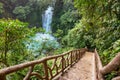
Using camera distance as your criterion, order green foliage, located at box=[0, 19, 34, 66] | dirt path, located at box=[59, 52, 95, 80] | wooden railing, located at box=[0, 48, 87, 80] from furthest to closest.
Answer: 1. dirt path, located at box=[59, 52, 95, 80]
2. green foliage, located at box=[0, 19, 34, 66]
3. wooden railing, located at box=[0, 48, 87, 80]

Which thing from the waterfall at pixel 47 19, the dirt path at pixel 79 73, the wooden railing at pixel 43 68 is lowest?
the dirt path at pixel 79 73

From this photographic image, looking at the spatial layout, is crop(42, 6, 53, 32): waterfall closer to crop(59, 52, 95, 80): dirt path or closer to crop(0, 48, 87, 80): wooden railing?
crop(59, 52, 95, 80): dirt path

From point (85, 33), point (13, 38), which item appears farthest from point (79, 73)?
point (85, 33)

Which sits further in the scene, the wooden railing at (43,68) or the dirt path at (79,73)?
the dirt path at (79,73)

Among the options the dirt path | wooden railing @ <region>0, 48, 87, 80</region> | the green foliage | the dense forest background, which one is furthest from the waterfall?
the green foliage

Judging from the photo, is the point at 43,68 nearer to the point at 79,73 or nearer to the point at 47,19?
the point at 79,73

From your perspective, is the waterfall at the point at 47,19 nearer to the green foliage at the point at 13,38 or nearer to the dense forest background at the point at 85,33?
the dense forest background at the point at 85,33

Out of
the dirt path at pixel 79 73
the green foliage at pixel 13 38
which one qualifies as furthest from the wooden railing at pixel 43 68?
the green foliage at pixel 13 38

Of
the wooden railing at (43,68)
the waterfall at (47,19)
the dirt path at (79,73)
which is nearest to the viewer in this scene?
the wooden railing at (43,68)

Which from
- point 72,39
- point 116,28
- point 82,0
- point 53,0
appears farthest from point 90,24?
point 53,0

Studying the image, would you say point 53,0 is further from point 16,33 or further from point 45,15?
point 16,33

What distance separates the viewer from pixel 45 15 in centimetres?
3453

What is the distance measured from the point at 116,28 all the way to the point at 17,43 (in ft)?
15.7

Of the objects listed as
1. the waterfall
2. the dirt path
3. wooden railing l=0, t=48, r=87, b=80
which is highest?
the waterfall
